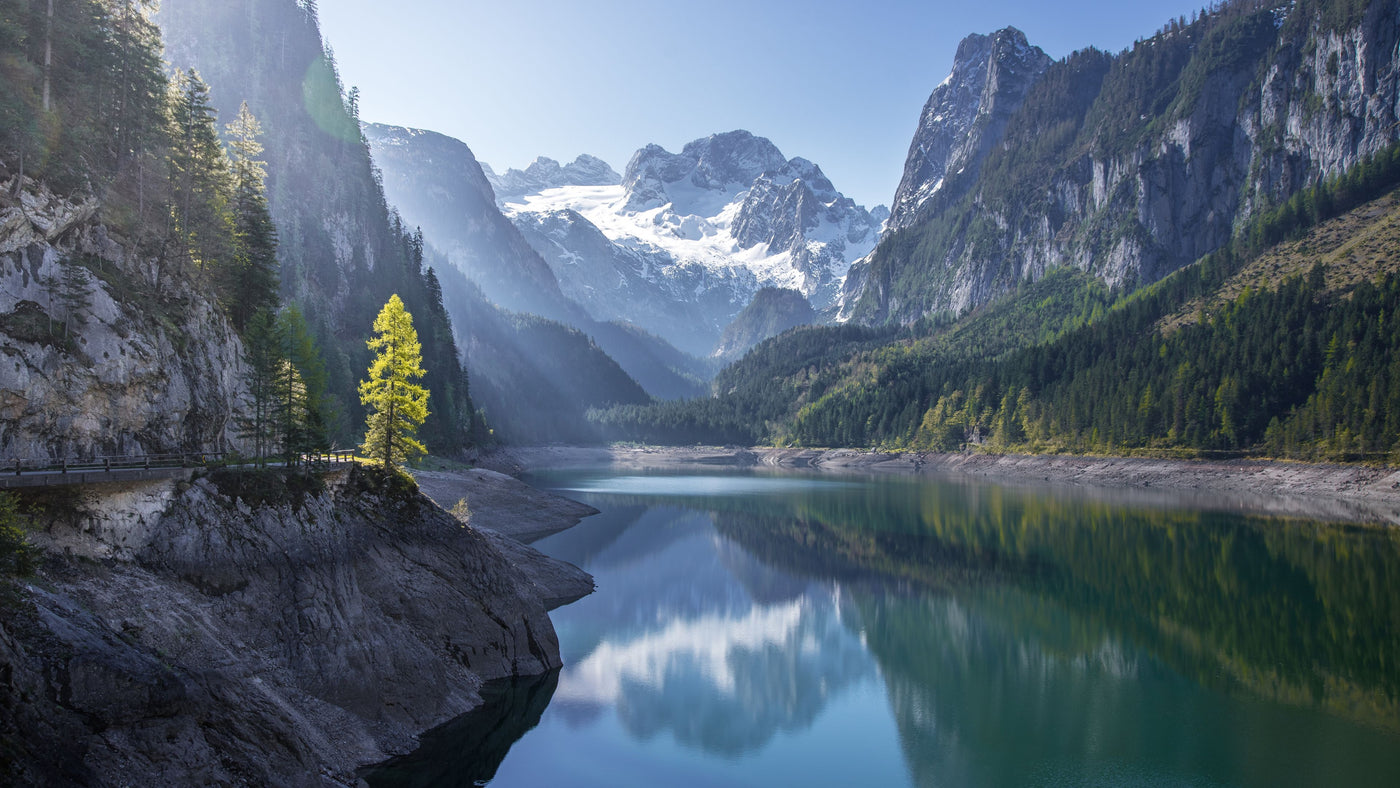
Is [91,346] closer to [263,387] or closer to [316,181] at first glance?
[263,387]

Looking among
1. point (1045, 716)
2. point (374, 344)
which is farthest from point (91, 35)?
point (1045, 716)

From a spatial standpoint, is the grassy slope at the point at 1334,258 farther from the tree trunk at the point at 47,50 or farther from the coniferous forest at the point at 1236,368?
the tree trunk at the point at 47,50

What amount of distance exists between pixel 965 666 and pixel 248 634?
32.1 meters

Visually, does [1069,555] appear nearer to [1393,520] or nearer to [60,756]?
[1393,520]

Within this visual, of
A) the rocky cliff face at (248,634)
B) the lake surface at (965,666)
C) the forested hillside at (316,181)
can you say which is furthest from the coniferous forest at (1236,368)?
the forested hillside at (316,181)

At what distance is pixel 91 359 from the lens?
25.0 m

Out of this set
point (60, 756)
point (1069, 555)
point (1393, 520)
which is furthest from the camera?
point (1393, 520)

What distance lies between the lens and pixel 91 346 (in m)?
25.1

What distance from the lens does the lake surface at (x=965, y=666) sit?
26.7 m

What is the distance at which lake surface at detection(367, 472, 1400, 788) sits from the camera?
1049 inches

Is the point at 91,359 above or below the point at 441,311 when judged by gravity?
below

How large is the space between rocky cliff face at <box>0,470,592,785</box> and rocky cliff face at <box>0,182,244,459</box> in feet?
15.4

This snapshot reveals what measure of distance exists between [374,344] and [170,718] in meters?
24.3

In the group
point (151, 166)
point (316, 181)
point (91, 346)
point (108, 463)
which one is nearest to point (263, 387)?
point (91, 346)
